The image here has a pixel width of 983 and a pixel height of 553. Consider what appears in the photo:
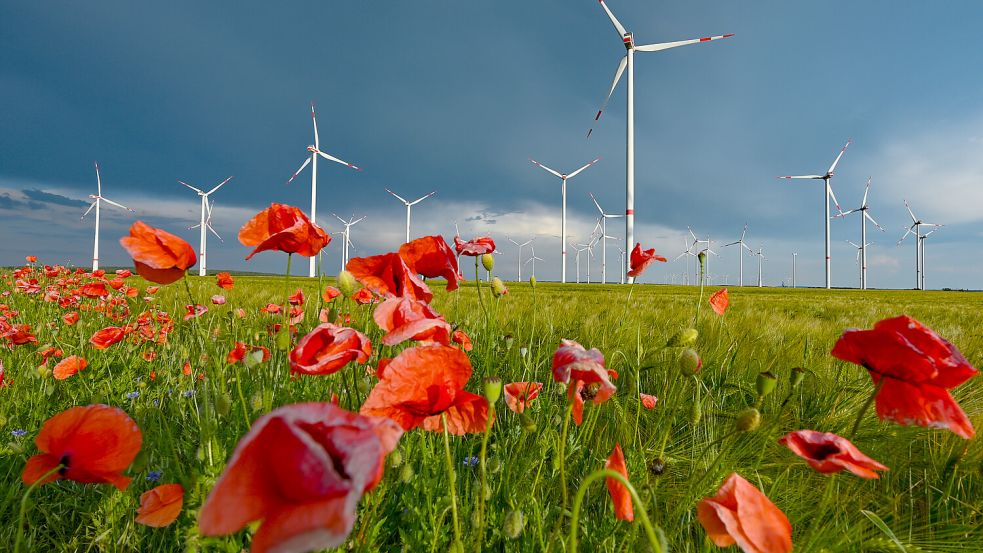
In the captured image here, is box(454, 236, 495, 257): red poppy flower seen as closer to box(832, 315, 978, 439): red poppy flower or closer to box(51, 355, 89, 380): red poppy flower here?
box(832, 315, 978, 439): red poppy flower

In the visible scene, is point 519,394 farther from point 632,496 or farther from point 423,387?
point 632,496

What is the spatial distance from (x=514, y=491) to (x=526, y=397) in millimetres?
269

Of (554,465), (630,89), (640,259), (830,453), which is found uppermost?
(630,89)

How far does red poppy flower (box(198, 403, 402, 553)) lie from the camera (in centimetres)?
25

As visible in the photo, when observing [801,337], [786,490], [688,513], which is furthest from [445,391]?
[801,337]

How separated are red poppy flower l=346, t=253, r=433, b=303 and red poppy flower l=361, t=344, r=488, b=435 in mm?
202

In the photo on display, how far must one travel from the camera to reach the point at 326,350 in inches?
24.5

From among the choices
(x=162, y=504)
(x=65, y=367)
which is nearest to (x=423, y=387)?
(x=162, y=504)

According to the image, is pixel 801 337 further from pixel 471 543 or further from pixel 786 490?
pixel 471 543

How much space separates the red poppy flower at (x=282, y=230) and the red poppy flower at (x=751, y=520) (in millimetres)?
824

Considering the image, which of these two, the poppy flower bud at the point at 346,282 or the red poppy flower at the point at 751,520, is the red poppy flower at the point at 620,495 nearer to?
the red poppy flower at the point at 751,520

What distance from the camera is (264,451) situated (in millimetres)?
299

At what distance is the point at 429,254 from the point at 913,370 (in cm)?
78

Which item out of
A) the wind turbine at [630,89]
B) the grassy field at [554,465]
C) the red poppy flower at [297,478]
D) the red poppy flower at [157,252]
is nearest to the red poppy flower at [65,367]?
the grassy field at [554,465]
